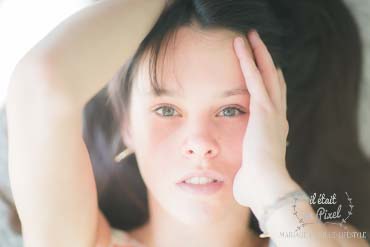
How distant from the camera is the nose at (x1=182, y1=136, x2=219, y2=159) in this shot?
667 mm

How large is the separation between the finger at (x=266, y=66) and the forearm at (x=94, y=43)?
0.13 m

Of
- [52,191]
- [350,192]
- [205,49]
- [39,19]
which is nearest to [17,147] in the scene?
[52,191]

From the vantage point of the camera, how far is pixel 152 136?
0.69m

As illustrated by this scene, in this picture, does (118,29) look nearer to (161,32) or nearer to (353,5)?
(161,32)

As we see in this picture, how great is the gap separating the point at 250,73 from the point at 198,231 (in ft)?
0.74

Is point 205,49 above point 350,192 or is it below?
above

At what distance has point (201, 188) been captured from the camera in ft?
2.25

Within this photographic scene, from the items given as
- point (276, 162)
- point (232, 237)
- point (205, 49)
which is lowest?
point (232, 237)

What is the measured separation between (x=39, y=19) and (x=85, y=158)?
197 mm

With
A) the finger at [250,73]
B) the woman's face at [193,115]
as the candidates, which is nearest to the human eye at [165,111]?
the woman's face at [193,115]

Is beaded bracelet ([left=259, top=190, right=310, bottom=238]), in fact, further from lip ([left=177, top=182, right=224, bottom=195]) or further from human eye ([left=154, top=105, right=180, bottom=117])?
human eye ([left=154, top=105, right=180, bottom=117])

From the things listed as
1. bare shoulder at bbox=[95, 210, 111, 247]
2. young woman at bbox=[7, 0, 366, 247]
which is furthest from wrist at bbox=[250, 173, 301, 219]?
bare shoulder at bbox=[95, 210, 111, 247]

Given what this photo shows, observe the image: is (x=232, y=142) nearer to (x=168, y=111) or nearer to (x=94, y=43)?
(x=168, y=111)

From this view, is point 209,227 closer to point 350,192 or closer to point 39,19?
point 350,192
